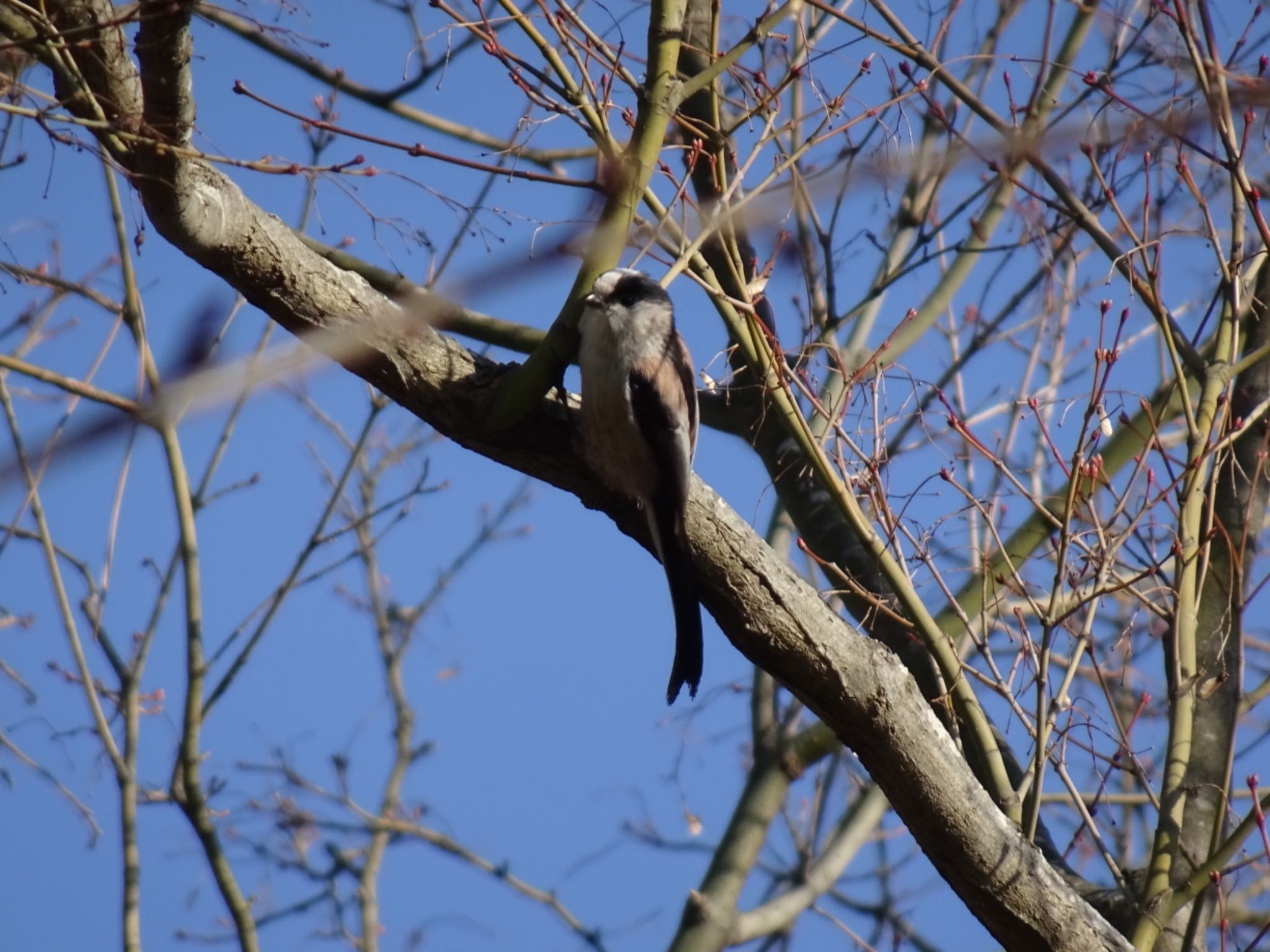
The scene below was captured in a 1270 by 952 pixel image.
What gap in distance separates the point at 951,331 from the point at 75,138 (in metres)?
4.23

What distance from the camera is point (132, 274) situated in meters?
3.76

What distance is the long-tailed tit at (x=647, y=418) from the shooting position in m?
2.86

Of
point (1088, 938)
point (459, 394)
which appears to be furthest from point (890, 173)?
point (1088, 938)

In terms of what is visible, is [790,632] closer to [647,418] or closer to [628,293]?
[647,418]

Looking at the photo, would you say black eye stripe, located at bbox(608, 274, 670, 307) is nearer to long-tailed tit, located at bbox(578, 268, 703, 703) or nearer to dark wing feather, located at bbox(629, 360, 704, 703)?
long-tailed tit, located at bbox(578, 268, 703, 703)

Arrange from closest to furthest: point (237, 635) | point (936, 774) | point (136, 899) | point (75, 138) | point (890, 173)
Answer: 1. point (890, 173)
2. point (75, 138)
3. point (936, 774)
4. point (136, 899)
5. point (237, 635)

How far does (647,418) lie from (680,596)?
0.49 m

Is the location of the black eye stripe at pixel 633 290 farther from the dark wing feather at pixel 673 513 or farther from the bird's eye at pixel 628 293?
the dark wing feather at pixel 673 513

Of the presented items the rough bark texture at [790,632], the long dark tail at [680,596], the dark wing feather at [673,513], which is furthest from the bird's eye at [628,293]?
the long dark tail at [680,596]

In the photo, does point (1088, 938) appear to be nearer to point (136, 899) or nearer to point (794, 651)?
point (794, 651)

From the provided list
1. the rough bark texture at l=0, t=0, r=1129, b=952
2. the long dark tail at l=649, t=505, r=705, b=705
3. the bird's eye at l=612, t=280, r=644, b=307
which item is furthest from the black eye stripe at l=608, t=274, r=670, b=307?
the long dark tail at l=649, t=505, r=705, b=705

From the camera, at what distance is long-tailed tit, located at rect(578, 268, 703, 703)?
286 centimetres

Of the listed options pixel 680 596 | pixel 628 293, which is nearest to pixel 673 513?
pixel 680 596

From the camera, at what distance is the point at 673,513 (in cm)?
285
